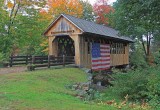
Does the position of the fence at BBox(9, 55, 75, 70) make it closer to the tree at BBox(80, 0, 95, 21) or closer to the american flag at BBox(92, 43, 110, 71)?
the american flag at BBox(92, 43, 110, 71)

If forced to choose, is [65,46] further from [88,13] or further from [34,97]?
[88,13]

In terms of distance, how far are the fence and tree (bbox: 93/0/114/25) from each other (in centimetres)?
2384

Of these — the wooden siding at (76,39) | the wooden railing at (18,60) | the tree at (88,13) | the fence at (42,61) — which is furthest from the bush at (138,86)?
the tree at (88,13)

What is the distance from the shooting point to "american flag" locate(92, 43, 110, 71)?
74.7 ft

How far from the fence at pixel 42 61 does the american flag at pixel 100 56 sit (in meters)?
2.46

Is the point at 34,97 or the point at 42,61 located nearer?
the point at 34,97

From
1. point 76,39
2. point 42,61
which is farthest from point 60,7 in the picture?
point 42,61

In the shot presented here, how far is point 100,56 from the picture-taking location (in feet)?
78.2

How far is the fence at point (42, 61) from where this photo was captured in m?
17.8

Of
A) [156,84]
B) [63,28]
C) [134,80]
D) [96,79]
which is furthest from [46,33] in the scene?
[156,84]

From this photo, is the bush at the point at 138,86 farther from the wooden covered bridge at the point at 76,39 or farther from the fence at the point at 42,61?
the wooden covered bridge at the point at 76,39

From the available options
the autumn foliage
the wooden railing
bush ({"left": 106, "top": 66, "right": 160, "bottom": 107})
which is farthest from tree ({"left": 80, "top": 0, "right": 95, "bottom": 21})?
bush ({"left": 106, "top": 66, "right": 160, "bottom": 107})

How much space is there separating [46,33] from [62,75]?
330 inches

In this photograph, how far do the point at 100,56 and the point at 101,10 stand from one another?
22.1m
